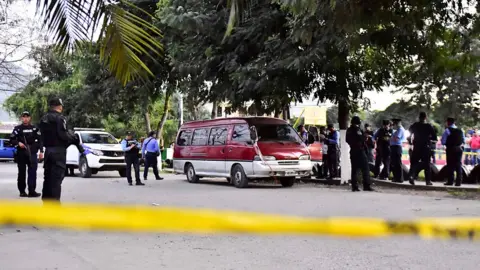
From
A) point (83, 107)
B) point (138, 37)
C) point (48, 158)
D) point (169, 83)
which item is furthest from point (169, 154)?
point (138, 37)

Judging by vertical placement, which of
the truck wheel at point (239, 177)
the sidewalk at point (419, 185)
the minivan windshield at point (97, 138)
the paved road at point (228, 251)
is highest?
the minivan windshield at point (97, 138)

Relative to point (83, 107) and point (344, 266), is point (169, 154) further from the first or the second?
point (344, 266)

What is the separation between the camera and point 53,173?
7.00m

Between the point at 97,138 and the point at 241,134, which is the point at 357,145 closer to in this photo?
the point at 241,134

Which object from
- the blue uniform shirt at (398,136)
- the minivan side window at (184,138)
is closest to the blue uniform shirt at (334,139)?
the blue uniform shirt at (398,136)

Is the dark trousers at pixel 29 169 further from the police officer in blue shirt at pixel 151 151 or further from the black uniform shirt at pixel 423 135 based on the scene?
the black uniform shirt at pixel 423 135

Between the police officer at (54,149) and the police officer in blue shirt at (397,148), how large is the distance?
898cm

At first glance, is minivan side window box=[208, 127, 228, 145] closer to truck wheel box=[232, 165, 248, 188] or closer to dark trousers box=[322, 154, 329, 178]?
truck wheel box=[232, 165, 248, 188]

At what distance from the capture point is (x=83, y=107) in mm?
22547

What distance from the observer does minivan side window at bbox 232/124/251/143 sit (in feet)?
45.1

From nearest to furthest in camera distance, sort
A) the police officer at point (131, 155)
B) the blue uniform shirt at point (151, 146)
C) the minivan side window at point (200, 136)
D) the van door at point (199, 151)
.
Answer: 1. the police officer at point (131, 155)
2. the van door at point (199, 151)
3. the minivan side window at point (200, 136)
4. the blue uniform shirt at point (151, 146)

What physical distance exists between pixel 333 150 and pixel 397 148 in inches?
76.8

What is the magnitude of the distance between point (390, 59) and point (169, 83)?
7.86 m

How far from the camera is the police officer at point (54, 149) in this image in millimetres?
7012
